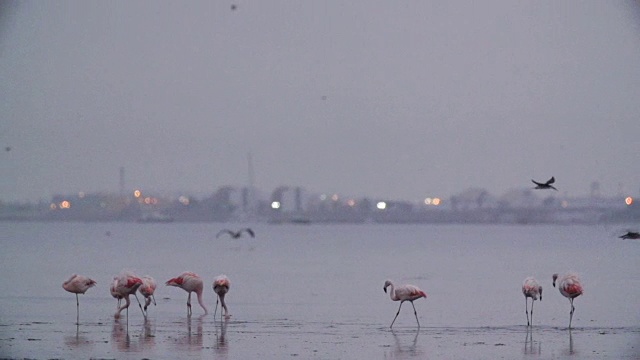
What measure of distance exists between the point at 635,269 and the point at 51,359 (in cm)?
2799

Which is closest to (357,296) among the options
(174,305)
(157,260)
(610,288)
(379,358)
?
(174,305)

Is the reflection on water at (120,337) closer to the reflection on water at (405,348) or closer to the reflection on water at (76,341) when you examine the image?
the reflection on water at (76,341)

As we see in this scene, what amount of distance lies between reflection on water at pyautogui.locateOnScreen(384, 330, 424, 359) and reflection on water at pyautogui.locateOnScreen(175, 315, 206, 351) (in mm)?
2149

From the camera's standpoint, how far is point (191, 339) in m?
12.9

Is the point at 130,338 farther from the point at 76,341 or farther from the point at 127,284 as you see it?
the point at 127,284

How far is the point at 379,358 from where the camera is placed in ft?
38.0

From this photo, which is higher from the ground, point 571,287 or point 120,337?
point 571,287

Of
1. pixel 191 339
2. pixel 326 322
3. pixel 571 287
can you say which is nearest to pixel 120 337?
pixel 191 339

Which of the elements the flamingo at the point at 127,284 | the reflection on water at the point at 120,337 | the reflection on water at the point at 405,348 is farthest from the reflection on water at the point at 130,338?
the reflection on water at the point at 405,348

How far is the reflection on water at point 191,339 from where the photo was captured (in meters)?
12.2

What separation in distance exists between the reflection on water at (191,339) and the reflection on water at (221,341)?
209 millimetres

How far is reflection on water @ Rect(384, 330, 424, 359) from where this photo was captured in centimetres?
1177

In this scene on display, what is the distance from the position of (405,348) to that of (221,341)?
7.02 ft

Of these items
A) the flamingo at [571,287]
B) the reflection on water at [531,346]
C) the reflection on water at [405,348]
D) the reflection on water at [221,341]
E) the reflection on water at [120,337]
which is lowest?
the reflection on water at [531,346]
